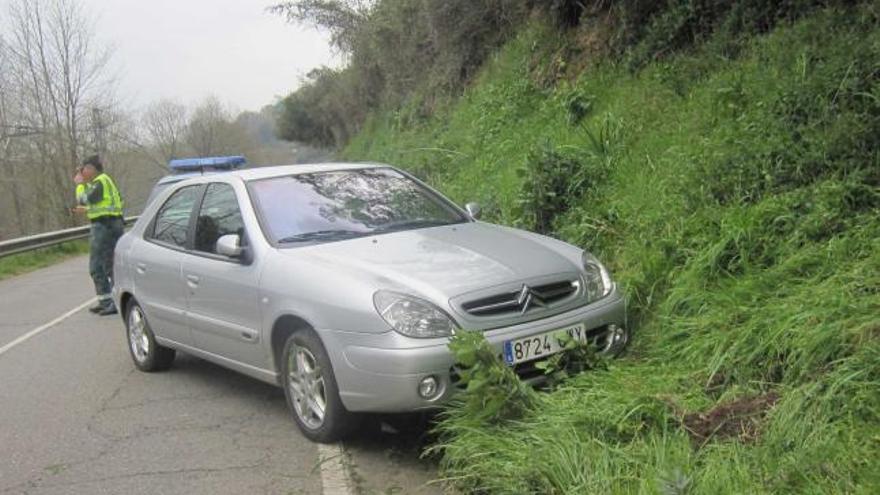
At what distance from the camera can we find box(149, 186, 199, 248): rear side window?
21.6 ft

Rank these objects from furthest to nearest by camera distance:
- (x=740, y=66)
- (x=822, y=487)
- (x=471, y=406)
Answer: (x=740, y=66), (x=471, y=406), (x=822, y=487)

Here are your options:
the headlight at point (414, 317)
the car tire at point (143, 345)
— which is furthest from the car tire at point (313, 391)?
the car tire at point (143, 345)

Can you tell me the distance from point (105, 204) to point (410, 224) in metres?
5.97

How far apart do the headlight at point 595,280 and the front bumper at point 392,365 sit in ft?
1.71

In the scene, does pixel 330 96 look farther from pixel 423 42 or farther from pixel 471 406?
pixel 471 406

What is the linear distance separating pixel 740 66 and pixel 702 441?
4.78 metres

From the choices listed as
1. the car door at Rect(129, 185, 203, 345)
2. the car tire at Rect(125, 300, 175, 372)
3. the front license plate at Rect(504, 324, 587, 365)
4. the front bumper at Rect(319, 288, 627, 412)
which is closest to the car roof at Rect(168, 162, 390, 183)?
the car door at Rect(129, 185, 203, 345)

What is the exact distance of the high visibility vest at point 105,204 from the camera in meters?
10.5

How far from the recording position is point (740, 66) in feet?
25.1

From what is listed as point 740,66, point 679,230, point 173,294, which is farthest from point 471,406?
point 740,66

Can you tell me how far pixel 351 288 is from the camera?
472cm

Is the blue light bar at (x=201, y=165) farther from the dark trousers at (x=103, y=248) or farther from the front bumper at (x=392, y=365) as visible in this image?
the front bumper at (x=392, y=365)

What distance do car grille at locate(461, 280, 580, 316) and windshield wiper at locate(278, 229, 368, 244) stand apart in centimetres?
123

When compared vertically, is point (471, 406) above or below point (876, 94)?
below
